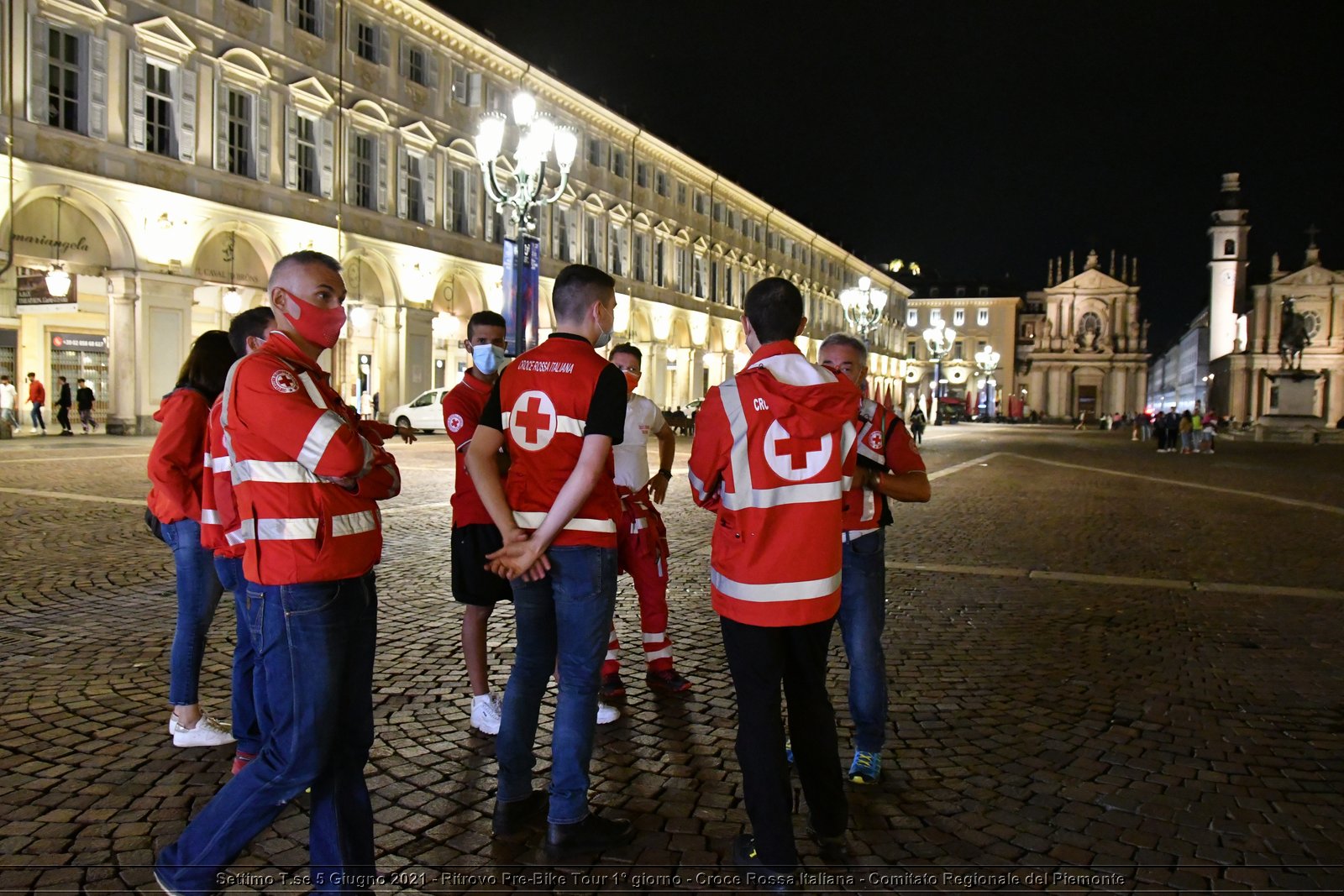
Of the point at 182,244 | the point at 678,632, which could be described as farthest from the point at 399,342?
the point at 678,632

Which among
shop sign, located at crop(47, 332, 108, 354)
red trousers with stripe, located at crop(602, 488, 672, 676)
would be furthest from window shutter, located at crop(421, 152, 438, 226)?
red trousers with stripe, located at crop(602, 488, 672, 676)

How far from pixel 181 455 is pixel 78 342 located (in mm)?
28022

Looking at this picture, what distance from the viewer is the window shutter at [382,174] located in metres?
30.8

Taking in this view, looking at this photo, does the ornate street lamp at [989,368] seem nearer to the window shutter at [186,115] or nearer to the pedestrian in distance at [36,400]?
the window shutter at [186,115]

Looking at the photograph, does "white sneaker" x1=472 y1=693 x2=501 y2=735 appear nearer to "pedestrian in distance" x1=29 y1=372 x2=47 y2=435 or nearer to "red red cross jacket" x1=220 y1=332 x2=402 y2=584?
"red red cross jacket" x1=220 y1=332 x2=402 y2=584

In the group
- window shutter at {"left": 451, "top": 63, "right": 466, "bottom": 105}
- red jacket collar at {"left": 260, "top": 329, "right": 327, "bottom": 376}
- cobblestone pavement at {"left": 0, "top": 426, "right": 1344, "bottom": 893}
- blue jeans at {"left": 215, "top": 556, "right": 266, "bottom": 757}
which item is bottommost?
cobblestone pavement at {"left": 0, "top": 426, "right": 1344, "bottom": 893}

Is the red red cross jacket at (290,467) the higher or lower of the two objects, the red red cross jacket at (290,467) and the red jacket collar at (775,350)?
the lower

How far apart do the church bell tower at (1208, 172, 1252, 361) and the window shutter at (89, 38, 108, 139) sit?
9451cm

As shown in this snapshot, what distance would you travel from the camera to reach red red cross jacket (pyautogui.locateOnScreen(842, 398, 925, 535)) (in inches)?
146

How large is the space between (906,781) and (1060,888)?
0.93m

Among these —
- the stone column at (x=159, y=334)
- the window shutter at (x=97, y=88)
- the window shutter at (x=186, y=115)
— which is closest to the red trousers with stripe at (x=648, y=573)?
the stone column at (x=159, y=334)

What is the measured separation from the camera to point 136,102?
23047 millimetres

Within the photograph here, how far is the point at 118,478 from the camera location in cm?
1456

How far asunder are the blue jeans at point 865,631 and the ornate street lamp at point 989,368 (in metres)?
67.4
